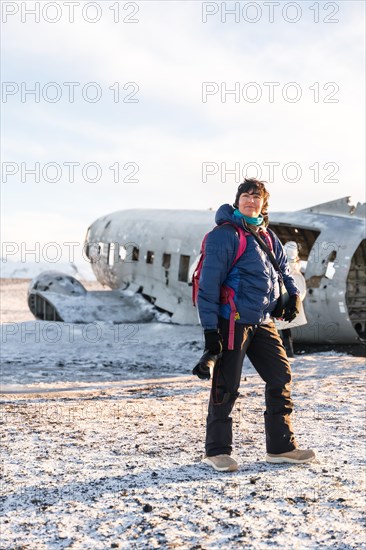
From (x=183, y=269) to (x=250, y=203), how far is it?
11101 millimetres

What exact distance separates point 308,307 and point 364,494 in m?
8.62

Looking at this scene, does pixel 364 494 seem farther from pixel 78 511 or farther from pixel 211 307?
pixel 78 511

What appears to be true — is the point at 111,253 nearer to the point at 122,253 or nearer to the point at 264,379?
the point at 122,253

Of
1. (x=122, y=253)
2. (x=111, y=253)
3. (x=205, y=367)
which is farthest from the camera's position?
(x=111, y=253)

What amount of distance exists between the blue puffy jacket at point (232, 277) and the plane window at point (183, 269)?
1089 centimetres

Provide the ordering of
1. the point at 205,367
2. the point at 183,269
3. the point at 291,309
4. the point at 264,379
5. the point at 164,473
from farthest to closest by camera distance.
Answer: the point at 183,269 → the point at 291,309 → the point at 264,379 → the point at 164,473 → the point at 205,367

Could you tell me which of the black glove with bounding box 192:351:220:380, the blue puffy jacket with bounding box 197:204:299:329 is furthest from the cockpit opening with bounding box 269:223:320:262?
Answer: the black glove with bounding box 192:351:220:380

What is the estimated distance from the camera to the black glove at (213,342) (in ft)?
16.2

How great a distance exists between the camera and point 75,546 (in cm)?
380

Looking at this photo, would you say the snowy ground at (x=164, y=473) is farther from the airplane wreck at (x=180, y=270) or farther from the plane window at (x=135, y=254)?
the plane window at (x=135, y=254)

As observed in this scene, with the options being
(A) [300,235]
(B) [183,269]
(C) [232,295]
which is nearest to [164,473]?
(C) [232,295]

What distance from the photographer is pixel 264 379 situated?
5441mm

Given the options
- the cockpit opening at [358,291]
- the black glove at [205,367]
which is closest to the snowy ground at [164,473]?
the black glove at [205,367]

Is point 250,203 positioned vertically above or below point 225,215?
above
